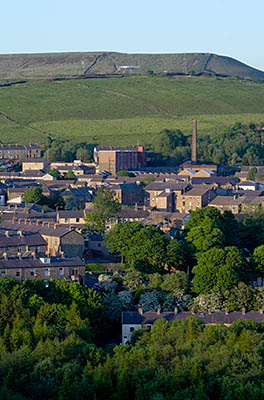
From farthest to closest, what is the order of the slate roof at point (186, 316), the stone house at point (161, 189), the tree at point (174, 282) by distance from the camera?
1. the stone house at point (161, 189)
2. the tree at point (174, 282)
3. the slate roof at point (186, 316)

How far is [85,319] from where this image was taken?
155ft

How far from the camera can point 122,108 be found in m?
172

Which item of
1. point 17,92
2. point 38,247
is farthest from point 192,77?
point 38,247

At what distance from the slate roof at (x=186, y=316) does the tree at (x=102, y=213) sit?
23201 millimetres

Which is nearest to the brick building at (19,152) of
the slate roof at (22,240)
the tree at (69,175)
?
the tree at (69,175)

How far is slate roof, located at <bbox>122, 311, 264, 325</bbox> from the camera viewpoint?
4822cm

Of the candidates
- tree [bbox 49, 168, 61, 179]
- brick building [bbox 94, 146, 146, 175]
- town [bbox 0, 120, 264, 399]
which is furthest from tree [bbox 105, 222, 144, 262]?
brick building [bbox 94, 146, 146, 175]

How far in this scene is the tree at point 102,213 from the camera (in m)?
73.6

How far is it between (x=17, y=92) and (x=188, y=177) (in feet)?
278

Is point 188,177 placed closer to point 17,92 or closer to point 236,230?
point 236,230

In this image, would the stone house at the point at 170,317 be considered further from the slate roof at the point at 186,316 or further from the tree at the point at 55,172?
the tree at the point at 55,172

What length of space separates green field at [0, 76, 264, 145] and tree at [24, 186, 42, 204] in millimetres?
54395

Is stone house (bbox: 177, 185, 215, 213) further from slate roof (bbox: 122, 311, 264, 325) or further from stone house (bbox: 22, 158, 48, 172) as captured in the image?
slate roof (bbox: 122, 311, 264, 325)

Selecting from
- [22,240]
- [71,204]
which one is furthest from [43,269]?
[71,204]
